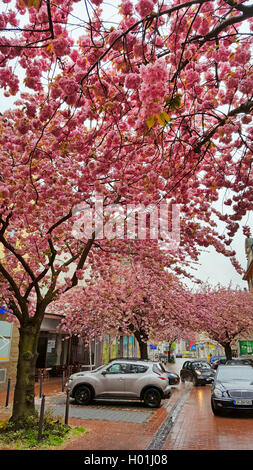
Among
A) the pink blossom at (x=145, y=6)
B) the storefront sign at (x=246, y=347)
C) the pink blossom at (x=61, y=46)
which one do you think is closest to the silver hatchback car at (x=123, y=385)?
Result: the pink blossom at (x=61, y=46)

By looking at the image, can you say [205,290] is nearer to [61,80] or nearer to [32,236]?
[32,236]

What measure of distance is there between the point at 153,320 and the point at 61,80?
57.5 feet

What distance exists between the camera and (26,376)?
7.92m

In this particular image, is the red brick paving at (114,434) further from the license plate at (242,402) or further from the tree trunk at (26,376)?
the license plate at (242,402)

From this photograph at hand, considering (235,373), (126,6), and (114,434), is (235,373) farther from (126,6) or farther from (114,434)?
(126,6)

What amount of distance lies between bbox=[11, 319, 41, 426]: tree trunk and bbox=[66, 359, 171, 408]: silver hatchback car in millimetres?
4369

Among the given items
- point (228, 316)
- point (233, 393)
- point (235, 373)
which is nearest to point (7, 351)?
point (235, 373)

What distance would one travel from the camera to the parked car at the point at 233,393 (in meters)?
9.80

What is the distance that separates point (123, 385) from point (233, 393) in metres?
4.07

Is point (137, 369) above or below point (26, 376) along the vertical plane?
below

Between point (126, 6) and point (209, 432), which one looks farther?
point (209, 432)

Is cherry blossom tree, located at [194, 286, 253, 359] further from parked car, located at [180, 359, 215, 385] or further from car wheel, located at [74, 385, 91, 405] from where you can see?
car wheel, located at [74, 385, 91, 405]

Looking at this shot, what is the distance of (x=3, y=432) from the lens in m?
7.28

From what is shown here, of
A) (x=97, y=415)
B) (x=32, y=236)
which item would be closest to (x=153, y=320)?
(x=97, y=415)
